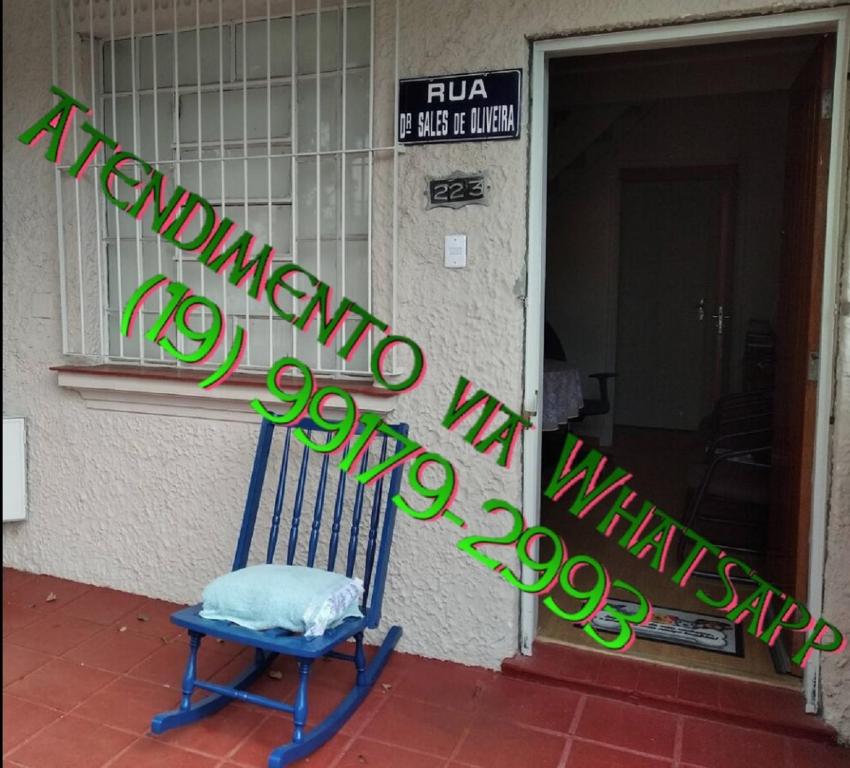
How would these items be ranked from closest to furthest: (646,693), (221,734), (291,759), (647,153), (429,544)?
(291,759), (221,734), (646,693), (429,544), (647,153)

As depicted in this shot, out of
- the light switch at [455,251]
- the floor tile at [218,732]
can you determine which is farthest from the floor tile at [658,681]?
the light switch at [455,251]

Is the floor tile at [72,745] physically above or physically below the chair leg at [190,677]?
below

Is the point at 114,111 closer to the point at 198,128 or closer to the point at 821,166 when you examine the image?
the point at 198,128

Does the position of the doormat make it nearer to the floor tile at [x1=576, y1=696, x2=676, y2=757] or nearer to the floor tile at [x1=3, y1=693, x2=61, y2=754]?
the floor tile at [x1=576, y1=696, x2=676, y2=757]

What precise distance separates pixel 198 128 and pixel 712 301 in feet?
15.3

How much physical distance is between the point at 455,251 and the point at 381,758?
1.53 m

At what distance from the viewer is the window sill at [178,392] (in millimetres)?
2712

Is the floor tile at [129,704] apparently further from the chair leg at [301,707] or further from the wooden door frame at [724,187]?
the wooden door frame at [724,187]

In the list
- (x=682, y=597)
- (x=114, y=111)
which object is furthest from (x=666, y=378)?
(x=114, y=111)

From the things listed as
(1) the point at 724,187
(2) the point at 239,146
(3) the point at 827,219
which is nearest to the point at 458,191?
(2) the point at 239,146

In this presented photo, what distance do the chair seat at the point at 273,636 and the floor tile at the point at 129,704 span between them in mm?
353

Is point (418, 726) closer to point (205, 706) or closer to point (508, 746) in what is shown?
point (508, 746)

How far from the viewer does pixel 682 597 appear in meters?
3.13

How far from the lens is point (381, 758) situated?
84.0 inches
